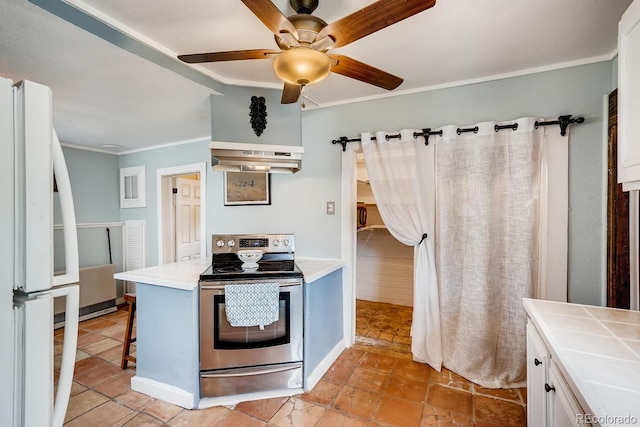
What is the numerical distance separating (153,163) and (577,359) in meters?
4.73

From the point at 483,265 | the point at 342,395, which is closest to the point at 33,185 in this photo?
the point at 342,395

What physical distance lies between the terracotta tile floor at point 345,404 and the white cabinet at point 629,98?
159cm

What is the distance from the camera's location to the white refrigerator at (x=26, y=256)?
2.22ft

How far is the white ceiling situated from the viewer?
1.48 metres

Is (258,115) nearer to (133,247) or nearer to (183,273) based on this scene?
(183,273)

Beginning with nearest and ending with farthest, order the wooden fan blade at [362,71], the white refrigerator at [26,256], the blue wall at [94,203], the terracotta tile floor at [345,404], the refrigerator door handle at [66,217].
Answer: the white refrigerator at [26,256], the refrigerator door handle at [66,217], the wooden fan blade at [362,71], the terracotta tile floor at [345,404], the blue wall at [94,203]

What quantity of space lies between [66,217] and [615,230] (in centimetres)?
284

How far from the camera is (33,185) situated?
0.71m

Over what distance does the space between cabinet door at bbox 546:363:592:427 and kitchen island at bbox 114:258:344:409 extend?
1385mm

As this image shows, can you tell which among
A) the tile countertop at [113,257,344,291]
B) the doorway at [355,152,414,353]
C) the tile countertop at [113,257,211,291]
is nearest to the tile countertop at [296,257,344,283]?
the tile countertop at [113,257,344,291]

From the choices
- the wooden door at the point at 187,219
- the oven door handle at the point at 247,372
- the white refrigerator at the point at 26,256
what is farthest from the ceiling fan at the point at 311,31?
the wooden door at the point at 187,219

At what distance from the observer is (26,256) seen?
27.8 inches

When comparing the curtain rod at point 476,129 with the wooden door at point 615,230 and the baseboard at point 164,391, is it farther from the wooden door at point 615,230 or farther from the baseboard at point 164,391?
the baseboard at point 164,391

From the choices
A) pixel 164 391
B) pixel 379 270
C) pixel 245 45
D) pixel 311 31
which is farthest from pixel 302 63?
pixel 379 270
